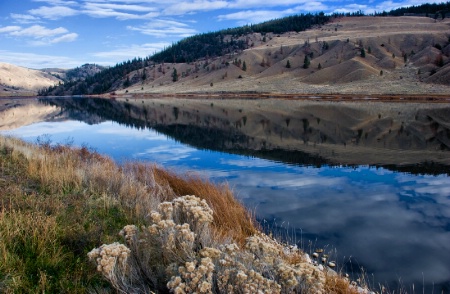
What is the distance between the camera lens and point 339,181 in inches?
593

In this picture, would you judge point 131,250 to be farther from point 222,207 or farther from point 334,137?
point 334,137

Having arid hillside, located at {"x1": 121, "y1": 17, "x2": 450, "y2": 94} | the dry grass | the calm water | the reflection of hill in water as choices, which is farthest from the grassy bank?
arid hillside, located at {"x1": 121, "y1": 17, "x2": 450, "y2": 94}

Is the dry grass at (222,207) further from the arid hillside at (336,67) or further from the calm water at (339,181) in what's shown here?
the arid hillside at (336,67)

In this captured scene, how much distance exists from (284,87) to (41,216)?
300ft

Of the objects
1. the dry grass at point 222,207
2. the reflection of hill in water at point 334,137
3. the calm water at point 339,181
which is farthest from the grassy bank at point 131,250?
the reflection of hill in water at point 334,137

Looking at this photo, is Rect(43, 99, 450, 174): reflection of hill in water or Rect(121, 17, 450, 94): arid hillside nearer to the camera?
Rect(43, 99, 450, 174): reflection of hill in water

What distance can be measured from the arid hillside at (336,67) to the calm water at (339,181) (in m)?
49.1

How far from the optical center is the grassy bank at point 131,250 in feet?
14.4

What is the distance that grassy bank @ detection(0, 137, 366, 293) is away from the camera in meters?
4.40

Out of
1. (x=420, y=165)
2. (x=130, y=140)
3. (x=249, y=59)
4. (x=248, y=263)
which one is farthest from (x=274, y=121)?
(x=249, y=59)

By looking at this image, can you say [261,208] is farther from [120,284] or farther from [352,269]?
[120,284]

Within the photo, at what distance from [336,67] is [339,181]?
95906mm

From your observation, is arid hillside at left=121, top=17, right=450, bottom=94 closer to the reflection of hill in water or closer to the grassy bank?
the reflection of hill in water

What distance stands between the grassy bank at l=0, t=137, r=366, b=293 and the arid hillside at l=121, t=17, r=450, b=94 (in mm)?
68304
